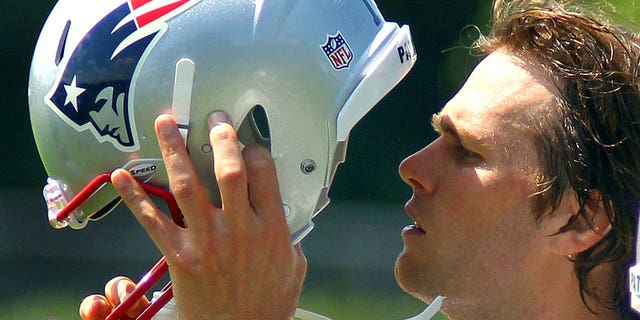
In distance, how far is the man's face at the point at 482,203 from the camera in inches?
87.5

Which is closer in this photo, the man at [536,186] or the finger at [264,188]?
the finger at [264,188]

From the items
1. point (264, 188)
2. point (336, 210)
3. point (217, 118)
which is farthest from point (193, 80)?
point (336, 210)

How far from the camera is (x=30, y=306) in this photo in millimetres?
7363

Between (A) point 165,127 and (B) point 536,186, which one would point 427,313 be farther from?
(A) point 165,127

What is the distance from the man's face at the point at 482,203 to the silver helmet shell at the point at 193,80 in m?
0.29

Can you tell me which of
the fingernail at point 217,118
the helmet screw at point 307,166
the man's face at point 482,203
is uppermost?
the fingernail at point 217,118

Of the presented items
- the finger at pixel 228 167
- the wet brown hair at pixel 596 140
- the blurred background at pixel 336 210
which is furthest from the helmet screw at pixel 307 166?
the blurred background at pixel 336 210

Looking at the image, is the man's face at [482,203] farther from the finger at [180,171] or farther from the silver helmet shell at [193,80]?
the finger at [180,171]

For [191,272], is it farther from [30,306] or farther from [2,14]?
[2,14]

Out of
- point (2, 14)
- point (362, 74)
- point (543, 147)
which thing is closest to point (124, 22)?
point (362, 74)

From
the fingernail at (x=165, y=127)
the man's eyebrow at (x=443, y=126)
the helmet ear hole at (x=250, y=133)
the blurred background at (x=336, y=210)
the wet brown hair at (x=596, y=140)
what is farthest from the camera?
the blurred background at (x=336, y=210)

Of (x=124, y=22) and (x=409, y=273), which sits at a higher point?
(x=124, y=22)

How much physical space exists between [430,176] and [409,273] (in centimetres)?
20

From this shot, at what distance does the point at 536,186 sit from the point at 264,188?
58 cm
